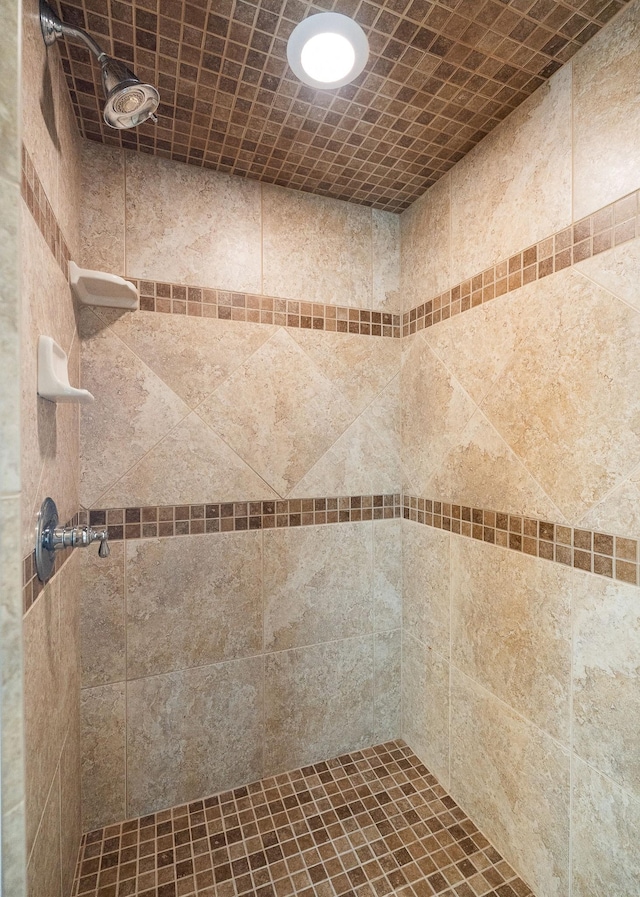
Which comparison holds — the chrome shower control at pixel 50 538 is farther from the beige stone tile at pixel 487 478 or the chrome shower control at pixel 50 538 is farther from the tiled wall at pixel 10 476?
the beige stone tile at pixel 487 478

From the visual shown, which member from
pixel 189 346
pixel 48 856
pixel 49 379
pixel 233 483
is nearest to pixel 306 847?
pixel 48 856

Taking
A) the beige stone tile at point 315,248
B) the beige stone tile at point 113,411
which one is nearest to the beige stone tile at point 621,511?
the beige stone tile at point 315,248

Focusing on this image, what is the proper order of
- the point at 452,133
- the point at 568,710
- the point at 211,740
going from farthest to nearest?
1. the point at 211,740
2. the point at 452,133
3. the point at 568,710

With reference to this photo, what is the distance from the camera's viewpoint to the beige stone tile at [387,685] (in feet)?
5.46

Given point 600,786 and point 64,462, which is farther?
point 64,462

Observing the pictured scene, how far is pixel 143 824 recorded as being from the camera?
4.28 feet

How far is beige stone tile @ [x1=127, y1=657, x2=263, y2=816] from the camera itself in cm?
133

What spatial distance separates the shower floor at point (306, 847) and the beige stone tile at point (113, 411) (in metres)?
1.02

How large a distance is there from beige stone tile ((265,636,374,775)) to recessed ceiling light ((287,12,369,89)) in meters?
1.73

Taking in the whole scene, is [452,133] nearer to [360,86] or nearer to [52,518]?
[360,86]

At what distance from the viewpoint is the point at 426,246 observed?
1.57 meters

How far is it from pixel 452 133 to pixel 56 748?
1.95 metres

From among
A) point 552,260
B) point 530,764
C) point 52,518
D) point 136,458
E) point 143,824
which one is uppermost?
point 552,260

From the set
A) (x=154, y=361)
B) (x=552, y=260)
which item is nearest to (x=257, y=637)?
(x=154, y=361)
